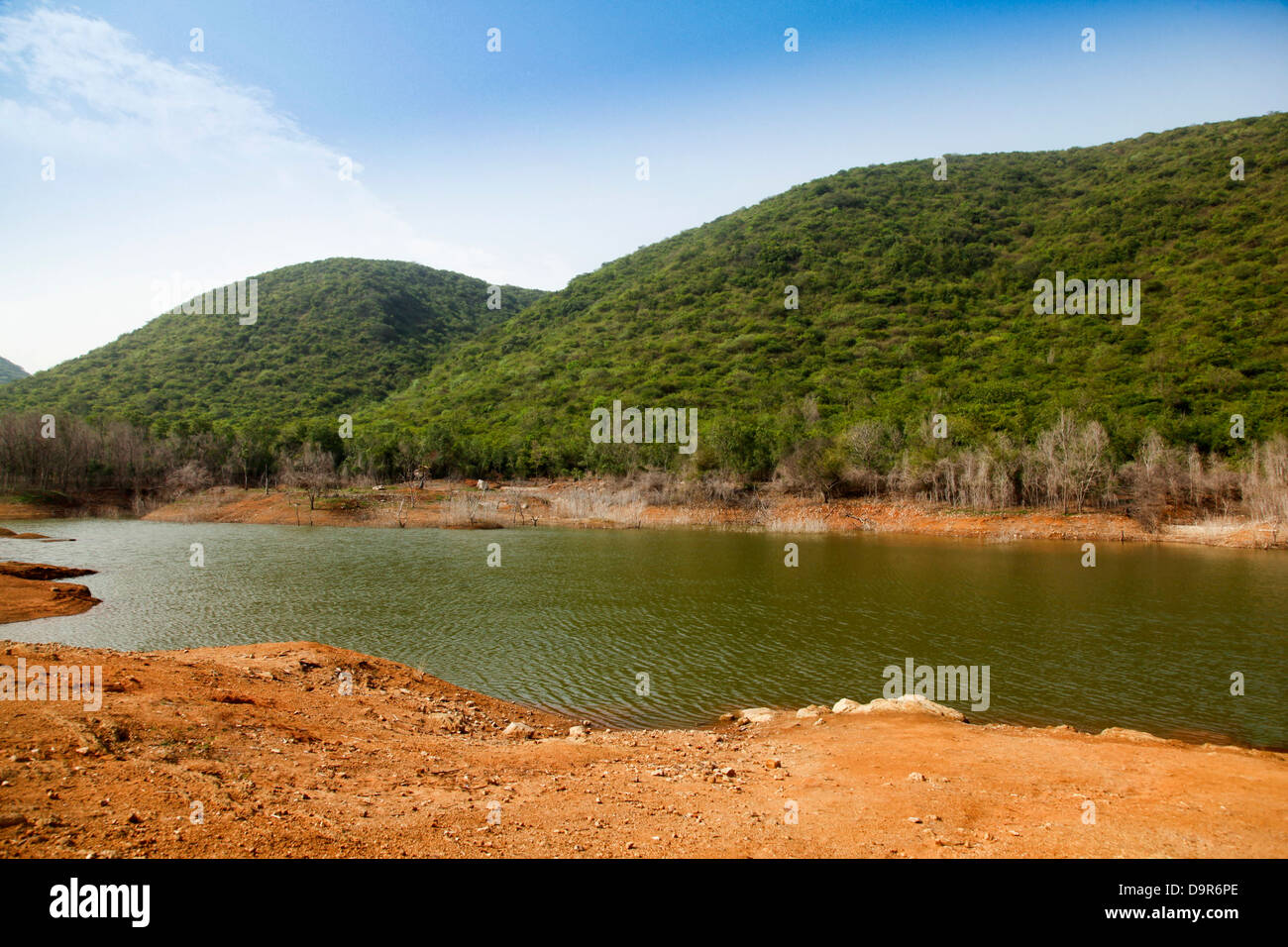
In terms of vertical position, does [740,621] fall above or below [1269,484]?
below

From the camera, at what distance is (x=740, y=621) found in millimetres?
21797

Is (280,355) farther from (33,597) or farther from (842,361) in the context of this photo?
(33,597)

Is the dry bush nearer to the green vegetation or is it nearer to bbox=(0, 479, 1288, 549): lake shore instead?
the green vegetation

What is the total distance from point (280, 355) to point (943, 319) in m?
120

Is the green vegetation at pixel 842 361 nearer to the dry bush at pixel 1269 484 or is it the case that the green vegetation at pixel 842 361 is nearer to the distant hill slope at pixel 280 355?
the dry bush at pixel 1269 484

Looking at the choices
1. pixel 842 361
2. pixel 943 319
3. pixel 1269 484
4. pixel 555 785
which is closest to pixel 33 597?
pixel 555 785

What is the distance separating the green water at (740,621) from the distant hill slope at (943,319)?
108 feet

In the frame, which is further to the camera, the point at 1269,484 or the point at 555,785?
the point at 1269,484

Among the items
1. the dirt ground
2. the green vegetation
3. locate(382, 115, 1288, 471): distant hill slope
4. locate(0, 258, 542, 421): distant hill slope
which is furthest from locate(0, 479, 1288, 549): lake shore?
locate(0, 258, 542, 421): distant hill slope

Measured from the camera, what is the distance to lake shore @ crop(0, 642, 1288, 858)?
584 centimetres

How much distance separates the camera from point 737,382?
88250 mm

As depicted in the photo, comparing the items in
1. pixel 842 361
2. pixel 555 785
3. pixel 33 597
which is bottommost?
pixel 33 597

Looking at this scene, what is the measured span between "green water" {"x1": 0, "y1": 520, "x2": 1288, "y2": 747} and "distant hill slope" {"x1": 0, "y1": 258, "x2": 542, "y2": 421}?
71.7 m
